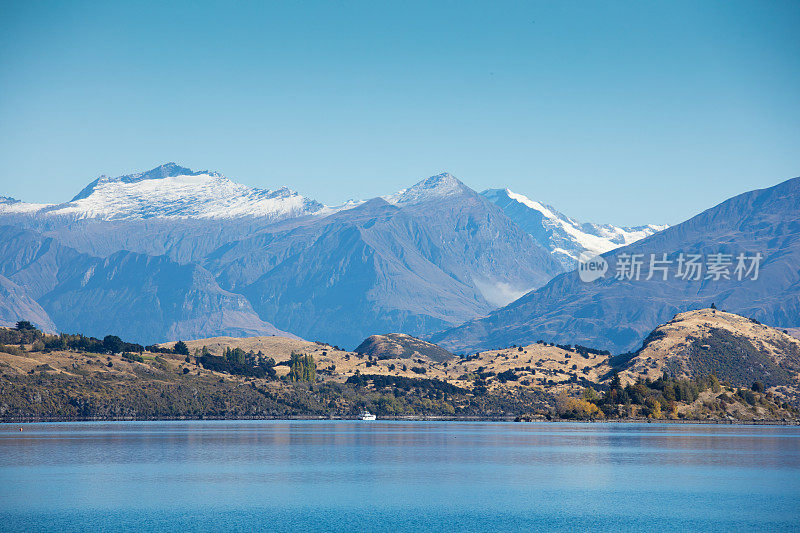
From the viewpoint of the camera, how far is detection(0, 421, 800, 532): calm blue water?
105 m

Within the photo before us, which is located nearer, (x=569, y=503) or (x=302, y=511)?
(x=302, y=511)

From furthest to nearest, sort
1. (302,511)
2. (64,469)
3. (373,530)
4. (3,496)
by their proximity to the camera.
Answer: (64,469) < (3,496) < (302,511) < (373,530)

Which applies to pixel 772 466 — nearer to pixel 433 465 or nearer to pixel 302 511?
pixel 433 465

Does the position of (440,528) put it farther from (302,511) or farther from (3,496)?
(3,496)

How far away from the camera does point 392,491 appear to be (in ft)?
423

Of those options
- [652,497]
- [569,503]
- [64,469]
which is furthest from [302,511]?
[64,469]

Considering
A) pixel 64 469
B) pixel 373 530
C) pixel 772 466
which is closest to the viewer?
pixel 373 530

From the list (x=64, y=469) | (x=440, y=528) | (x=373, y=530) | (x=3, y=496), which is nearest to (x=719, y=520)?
(x=440, y=528)

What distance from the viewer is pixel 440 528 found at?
102 metres

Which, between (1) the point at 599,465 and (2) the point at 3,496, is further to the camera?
(1) the point at 599,465

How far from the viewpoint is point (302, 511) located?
111375 mm

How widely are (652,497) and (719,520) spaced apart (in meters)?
18.2

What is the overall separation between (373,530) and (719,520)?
37881 mm

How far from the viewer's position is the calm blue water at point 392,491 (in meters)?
105
